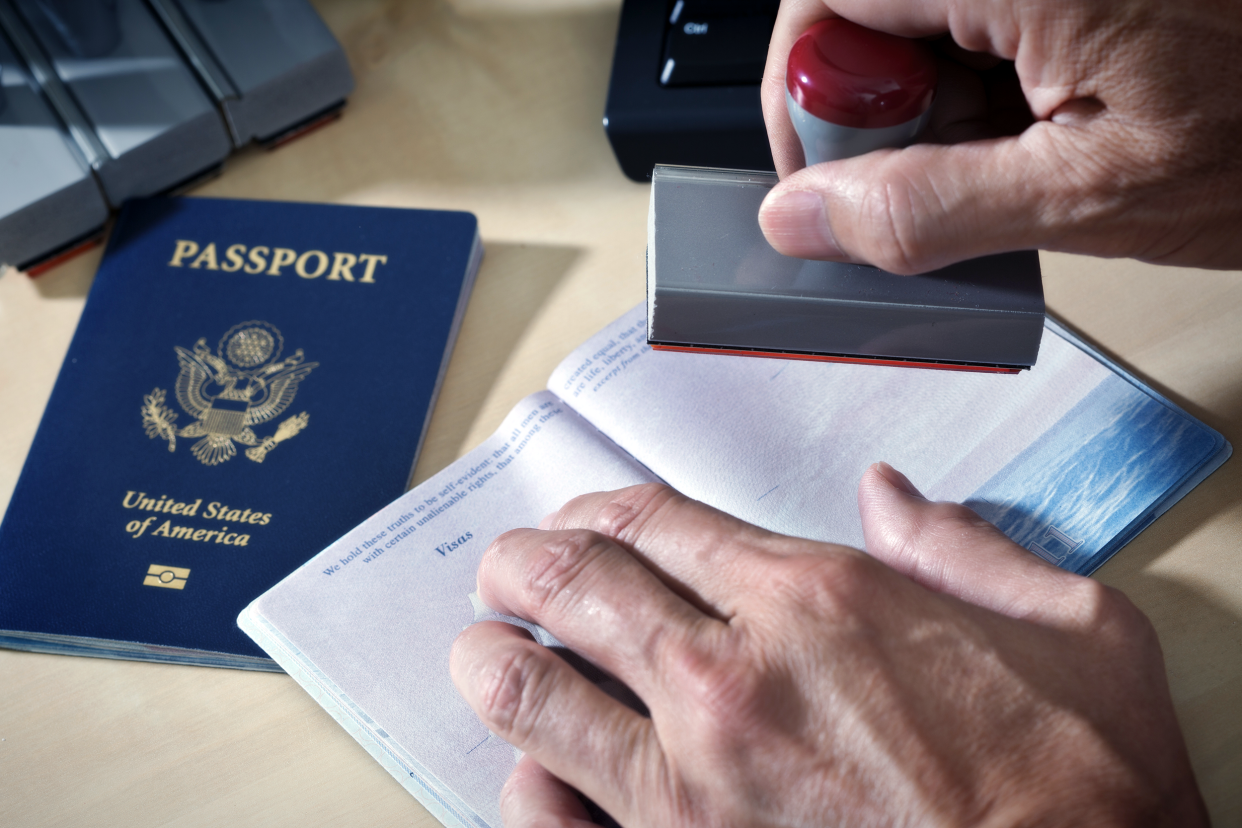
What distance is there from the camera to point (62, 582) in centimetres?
58

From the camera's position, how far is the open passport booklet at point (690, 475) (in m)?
0.52

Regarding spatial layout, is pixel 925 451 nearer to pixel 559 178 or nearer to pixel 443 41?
pixel 559 178

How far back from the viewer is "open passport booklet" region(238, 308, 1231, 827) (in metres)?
0.52

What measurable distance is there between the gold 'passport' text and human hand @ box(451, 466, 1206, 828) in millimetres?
325

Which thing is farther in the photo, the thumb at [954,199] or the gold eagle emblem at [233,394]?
the gold eagle emblem at [233,394]

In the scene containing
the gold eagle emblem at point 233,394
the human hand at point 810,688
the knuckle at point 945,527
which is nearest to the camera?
the human hand at point 810,688

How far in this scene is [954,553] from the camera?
497 millimetres

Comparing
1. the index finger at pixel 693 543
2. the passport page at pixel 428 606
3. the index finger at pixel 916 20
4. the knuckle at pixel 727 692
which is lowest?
the passport page at pixel 428 606

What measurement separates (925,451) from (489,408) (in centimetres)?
31

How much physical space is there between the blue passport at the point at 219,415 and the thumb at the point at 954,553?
0.32 m

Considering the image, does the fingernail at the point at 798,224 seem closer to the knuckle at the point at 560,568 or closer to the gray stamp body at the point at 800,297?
the gray stamp body at the point at 800,297

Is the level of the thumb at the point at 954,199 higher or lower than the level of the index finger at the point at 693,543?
higher

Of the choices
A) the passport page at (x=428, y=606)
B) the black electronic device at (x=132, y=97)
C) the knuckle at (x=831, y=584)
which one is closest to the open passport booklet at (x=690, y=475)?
the passport page at (x=428, y=606)

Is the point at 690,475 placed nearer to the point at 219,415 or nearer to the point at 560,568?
the point at 560,568
